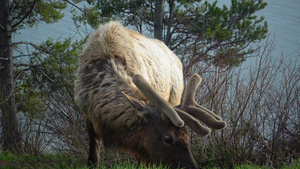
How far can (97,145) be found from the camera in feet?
19.0

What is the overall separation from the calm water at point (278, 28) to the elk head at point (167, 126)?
55427mm

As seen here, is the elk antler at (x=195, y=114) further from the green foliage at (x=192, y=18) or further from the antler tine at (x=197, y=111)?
the green foliage at (x=192, y=18)

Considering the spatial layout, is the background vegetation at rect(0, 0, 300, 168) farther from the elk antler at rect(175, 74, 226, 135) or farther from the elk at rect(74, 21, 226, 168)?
the elk antler at rect(175, 74, 226, 135)

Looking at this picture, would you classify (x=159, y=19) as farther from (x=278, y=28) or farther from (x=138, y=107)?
(x=278, y=28)

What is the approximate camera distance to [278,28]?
252 ft

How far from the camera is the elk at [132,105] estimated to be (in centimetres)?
449

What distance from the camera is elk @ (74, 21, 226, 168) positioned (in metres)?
4.49

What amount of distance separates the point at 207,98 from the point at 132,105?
251 centimetres

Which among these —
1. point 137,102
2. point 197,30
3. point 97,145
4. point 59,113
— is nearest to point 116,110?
point 137,102

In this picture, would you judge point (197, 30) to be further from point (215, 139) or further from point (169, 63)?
point (215, 139)

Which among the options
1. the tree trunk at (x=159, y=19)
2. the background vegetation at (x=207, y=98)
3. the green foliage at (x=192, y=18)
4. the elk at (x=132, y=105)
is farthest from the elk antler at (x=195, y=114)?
the tree trunk at (x=159, y=19)

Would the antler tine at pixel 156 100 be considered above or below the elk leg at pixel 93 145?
above

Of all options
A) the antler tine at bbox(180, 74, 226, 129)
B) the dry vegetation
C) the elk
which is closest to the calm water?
the dry vegetation

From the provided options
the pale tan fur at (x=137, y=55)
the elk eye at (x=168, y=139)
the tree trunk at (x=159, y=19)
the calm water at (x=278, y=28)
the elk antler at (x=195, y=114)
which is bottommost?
the elk eye at (x=168, y=139)
